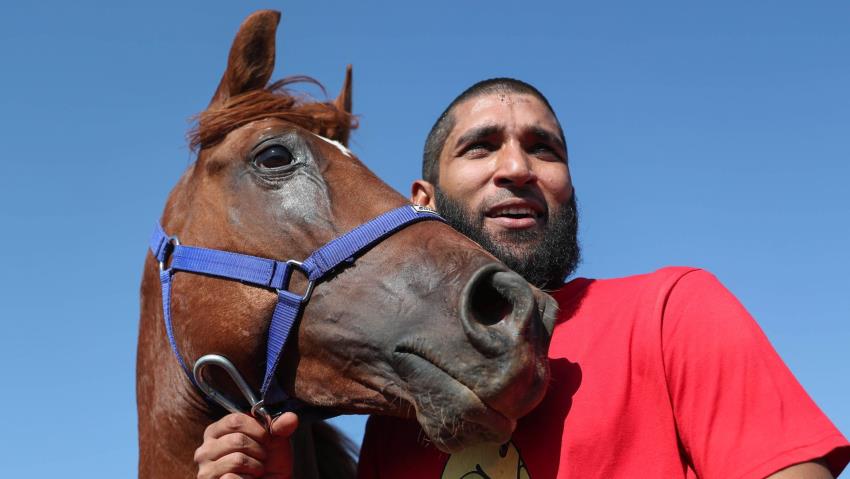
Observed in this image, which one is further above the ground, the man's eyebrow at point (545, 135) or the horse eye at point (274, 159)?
the man's eyebrow at point (545, 135)

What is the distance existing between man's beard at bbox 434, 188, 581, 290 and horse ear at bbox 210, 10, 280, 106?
0.99m

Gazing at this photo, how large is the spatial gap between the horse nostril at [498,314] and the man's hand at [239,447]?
757mm

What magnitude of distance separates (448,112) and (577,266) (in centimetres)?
97

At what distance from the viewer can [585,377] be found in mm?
2549

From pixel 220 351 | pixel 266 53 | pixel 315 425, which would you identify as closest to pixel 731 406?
pixel 220 351

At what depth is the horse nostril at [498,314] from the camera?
2.21 metres

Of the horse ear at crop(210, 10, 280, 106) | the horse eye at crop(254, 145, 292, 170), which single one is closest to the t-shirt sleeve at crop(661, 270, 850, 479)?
the horse eye at crop(254, 145, 292, 170)

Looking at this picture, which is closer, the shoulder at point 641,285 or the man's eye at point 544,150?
the shoulder at point 641,285

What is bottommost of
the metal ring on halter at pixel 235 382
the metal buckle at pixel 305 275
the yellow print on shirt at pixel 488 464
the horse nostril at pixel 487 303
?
the yellow print on shirt at pixel 488 464

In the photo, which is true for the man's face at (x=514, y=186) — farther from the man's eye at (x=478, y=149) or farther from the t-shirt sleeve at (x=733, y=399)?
the t-shirt sleeve at (x=733, y=399)

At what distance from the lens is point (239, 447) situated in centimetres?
260

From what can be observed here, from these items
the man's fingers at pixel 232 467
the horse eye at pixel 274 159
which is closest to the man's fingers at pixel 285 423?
the man's fingers at pixel 232 467

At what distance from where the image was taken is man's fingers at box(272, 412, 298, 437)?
2.64 m

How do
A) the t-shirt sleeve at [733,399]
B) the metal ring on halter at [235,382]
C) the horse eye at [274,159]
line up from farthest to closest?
the horse eye at [274,159], the metal ring on halter at [235,382], the t-shirt sleeve at [733,399]
